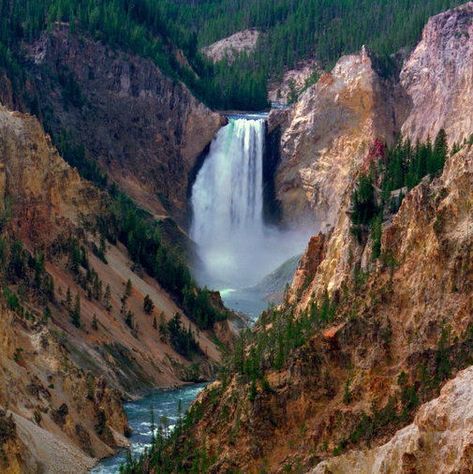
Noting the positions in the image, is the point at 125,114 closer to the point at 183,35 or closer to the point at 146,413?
the point at 183,35

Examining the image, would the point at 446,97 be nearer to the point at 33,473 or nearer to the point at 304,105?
the point at 304,105

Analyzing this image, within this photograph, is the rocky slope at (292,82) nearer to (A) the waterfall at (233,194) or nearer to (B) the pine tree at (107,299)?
(A) the waterfall at (233,194)

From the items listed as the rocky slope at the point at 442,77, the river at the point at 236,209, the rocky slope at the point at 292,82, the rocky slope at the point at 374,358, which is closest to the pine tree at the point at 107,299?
the rocky slope at the point at 442,77

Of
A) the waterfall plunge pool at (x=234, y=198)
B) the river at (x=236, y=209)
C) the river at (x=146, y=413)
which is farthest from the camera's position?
the waterfall plunge pool at (x=234, y=198)

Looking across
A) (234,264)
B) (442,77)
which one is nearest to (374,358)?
(442,77)

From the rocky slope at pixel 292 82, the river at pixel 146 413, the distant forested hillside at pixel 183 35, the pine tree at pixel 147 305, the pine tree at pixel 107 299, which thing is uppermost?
the distant forested hillside at pixel 183 35

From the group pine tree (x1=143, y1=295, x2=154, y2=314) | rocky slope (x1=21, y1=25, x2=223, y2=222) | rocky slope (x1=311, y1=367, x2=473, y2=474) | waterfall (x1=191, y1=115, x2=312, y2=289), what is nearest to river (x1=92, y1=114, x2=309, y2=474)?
waterfall (x1=191, y1=115, x2=312, y2=289)

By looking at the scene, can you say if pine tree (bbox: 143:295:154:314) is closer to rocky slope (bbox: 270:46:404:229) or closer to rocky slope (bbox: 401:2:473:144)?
rocky slope (bbox: 401:2:473:144)
